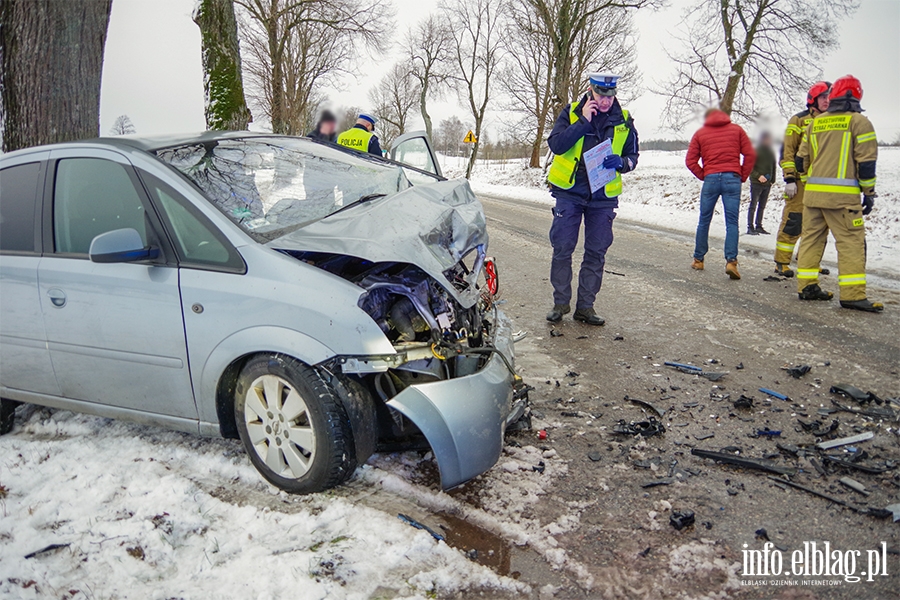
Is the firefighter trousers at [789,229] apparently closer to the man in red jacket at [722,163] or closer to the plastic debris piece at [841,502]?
the man in red jacket at [722,163]

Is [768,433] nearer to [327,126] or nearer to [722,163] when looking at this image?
[722,163]

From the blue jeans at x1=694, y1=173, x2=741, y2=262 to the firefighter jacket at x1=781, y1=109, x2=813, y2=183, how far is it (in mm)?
546

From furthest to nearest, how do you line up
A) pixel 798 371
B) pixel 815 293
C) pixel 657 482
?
pixel 815 293 → pixel 798 371 → pixel 657 482

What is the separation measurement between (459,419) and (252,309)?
3.39 feet

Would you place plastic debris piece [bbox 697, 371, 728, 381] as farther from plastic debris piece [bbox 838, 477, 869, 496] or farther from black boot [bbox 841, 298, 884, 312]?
black boot [bbox 841, 298, 884, 312]

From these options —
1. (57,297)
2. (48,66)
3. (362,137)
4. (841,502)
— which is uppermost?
(48,66)

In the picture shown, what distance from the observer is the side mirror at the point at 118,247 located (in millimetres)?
2615

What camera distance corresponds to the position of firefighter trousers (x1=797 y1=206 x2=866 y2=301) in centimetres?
544

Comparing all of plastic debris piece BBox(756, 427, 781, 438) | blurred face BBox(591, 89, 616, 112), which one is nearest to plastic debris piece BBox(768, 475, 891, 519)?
plastic debris piece BBox(756, 427, 781, 438)

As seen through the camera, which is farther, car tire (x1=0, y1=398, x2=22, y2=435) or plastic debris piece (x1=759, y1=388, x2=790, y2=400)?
plastic debris piece (x1=759, y1=388, x2=790, y2=400)

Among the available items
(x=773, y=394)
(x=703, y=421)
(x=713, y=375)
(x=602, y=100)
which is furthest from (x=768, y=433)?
(x=602, y=100)

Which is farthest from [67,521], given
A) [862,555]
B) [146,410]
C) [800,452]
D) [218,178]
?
[800,452]

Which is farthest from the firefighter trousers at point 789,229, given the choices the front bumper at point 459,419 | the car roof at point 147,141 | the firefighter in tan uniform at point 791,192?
the car roof at point 147,141

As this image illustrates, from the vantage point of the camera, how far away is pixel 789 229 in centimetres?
688
